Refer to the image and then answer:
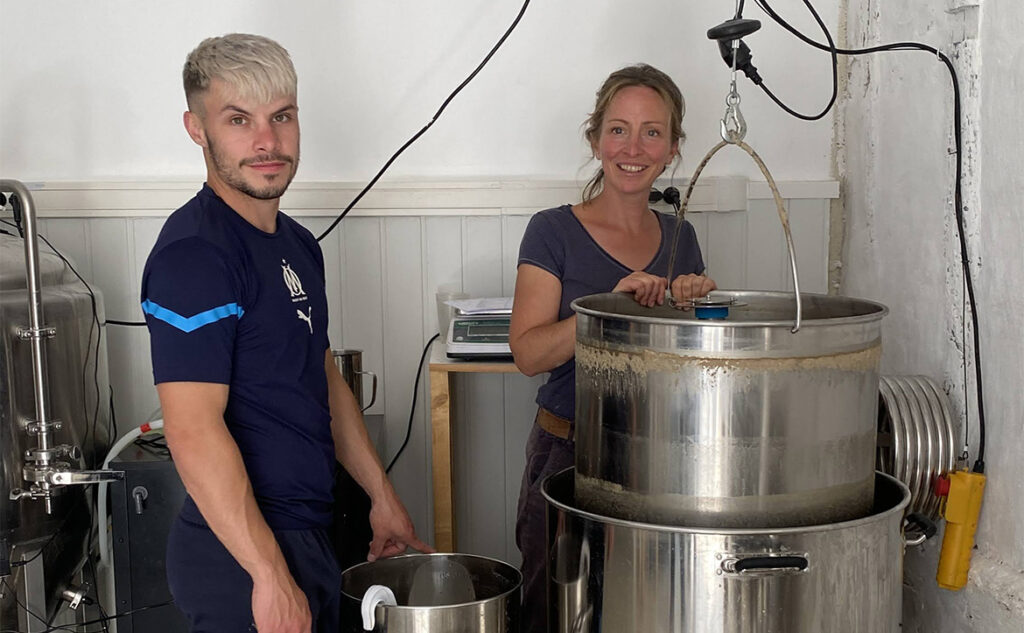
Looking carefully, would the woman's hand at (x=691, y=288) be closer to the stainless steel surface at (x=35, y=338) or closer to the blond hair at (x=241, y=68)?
the blond hair at (x=241, y=68)

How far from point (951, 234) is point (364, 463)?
3.59ft

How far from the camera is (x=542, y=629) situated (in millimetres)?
1883

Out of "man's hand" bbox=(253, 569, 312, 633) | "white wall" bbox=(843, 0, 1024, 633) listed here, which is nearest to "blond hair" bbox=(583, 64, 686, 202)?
"white wall" bbox=(843, 0, 1024, 633)

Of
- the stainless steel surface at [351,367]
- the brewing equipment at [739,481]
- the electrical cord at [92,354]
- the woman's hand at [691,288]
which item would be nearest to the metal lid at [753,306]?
the woman's hand at [691,288]

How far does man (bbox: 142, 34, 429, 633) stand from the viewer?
132 cm

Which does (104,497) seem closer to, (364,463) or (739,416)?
(364,463)

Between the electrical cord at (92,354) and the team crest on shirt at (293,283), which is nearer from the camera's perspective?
the team crest on shirt at (293,283)

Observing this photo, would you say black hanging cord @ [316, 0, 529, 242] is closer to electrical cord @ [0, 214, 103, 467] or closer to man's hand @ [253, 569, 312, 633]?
electrical cord @ [0, 214, 103, 467]

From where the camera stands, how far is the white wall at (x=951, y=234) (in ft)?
5.52

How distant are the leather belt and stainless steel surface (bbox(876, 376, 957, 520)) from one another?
21.0 inches

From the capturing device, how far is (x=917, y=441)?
1774 millimetres

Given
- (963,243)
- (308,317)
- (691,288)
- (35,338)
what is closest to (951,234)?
(963,243)

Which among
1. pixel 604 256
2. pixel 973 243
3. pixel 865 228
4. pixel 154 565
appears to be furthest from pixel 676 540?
pixel 865 228

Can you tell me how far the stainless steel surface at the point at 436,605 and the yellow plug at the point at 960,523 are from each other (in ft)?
2.34
